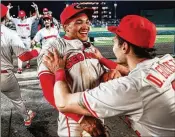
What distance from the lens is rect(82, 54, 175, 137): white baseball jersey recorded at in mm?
1863

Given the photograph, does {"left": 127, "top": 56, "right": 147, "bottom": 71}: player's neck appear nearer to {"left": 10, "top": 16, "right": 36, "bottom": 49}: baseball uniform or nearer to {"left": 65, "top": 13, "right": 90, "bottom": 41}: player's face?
{"left": 65, "top": 13, "right": 90, "bottom": 41}: player's face

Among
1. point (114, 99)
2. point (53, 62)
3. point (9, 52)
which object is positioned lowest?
point (9, 52)

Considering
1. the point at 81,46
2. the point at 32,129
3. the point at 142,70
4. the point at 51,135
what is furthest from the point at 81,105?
the point at 32,129

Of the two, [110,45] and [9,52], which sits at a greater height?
[9,52]

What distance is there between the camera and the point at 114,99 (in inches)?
74.5

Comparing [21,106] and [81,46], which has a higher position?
[81,46]

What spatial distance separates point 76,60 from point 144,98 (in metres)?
1.00

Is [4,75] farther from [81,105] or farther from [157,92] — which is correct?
[157,92]

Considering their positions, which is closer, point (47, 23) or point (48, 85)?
point (48, 85)

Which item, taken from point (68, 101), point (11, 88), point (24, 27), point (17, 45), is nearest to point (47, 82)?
point (68, 101)

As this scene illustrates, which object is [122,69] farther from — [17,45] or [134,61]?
[17,45]

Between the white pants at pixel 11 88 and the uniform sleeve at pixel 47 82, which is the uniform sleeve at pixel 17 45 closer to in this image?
the white pants at pixel 11 88

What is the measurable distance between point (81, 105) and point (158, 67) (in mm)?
632

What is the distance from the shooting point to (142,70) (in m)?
1.95
